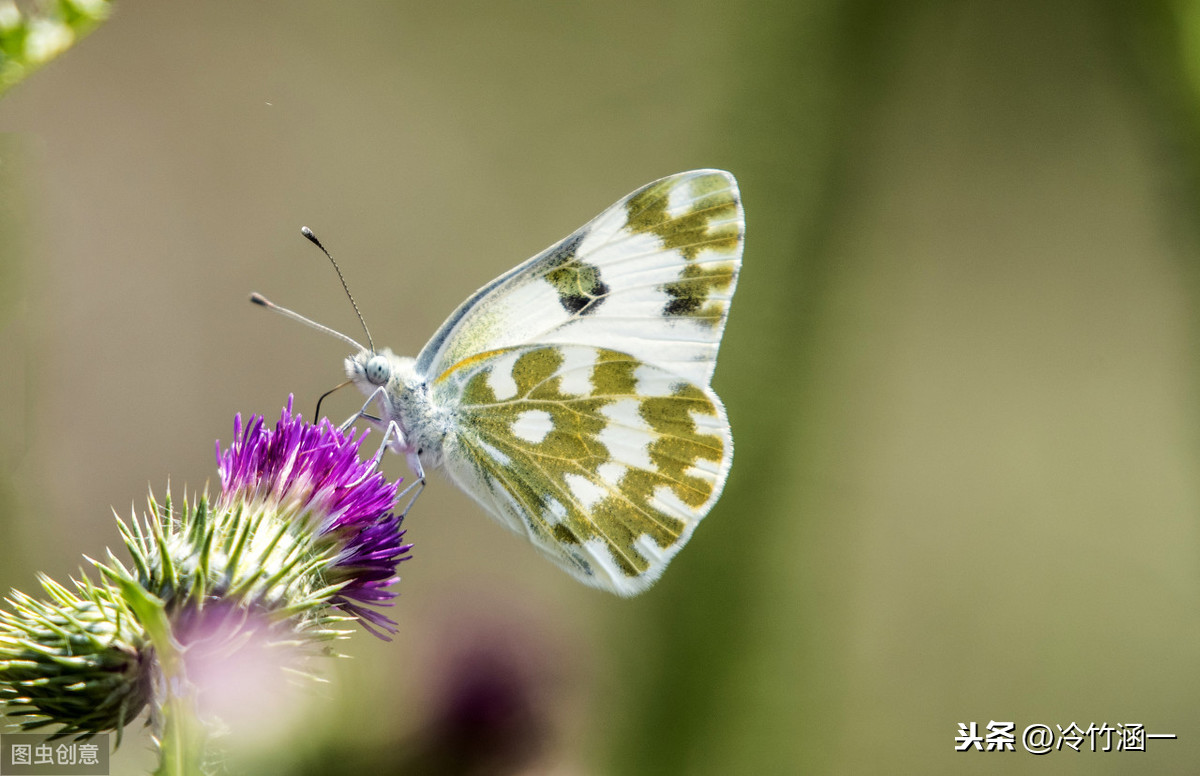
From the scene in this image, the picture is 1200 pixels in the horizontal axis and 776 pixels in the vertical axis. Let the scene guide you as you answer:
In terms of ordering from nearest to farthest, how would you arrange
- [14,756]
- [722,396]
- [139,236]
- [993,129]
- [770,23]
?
[14,756] → [722,396] → [770,23] → [139,236] → [993,129]

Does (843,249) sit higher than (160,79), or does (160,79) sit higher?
(160,79)

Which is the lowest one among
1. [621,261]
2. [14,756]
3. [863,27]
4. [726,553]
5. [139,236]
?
[14,756]

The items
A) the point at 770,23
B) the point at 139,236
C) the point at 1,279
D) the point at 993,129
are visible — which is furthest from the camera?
the point at 993,129

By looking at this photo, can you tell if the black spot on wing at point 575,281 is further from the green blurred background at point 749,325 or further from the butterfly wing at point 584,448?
the green blurred background at point 749,325

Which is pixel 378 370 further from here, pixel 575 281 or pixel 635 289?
pixel 635 289


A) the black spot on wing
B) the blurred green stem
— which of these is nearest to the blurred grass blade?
the blurred green stem

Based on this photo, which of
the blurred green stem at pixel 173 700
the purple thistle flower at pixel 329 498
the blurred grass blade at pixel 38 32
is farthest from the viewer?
the purple thistle flower at pixel 329 498

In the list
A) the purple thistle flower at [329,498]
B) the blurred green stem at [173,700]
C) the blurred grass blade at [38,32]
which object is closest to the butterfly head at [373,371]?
the purple thistle flower at [329,498]

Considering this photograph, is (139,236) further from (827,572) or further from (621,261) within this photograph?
(827,572)

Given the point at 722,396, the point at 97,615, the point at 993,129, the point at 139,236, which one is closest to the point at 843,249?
the point at 722,396
